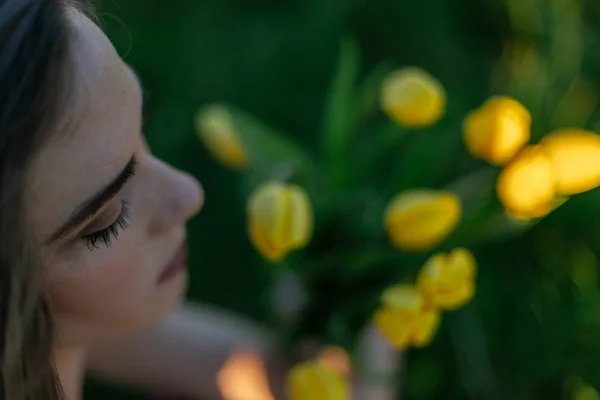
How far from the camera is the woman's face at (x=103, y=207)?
1.26 feet

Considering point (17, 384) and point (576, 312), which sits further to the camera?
point (576, 312)

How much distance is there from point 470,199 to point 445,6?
532mm

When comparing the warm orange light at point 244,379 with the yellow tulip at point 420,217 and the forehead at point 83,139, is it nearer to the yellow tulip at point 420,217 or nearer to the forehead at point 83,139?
the yellow tulip at point 420,217

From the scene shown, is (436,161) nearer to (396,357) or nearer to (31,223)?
(396,357)

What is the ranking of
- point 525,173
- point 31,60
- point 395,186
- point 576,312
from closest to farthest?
point 31,60, point 525,173, point 395,186, point 576,312

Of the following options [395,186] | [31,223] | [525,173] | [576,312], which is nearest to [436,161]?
[395,186]

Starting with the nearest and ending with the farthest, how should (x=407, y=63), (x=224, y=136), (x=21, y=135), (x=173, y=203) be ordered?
1. (x=21, y=135)
2. (x=173, y=203)
3. (x=224, y=136)
4. (x=407, y=63)

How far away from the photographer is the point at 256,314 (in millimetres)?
972

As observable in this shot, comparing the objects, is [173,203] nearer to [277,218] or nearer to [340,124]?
[277,218]

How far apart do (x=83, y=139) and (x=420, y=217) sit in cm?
25

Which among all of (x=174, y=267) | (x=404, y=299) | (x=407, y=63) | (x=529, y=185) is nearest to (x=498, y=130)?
(x=529, y=185)

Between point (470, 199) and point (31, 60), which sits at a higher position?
point (31, 60)

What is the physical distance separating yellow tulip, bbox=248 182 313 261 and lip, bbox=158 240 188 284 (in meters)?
0.06

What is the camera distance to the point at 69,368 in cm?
52
